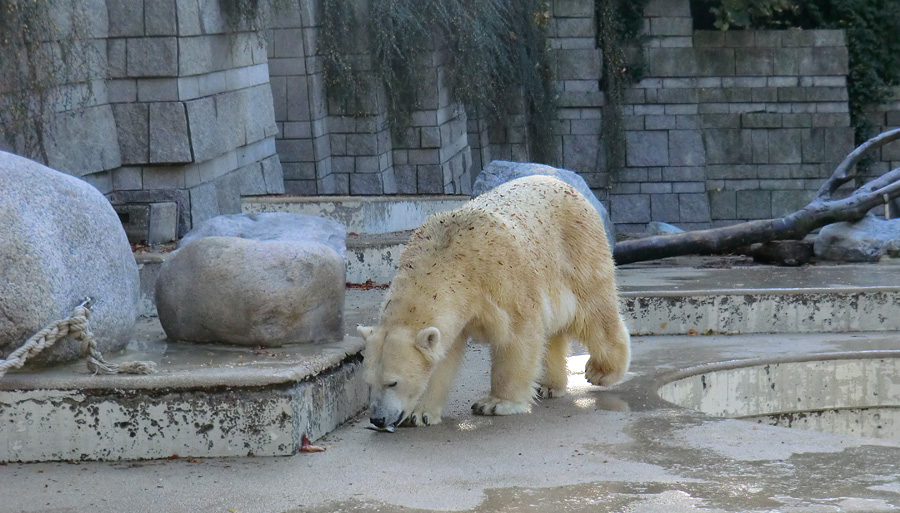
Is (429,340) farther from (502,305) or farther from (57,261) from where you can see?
(57,261)

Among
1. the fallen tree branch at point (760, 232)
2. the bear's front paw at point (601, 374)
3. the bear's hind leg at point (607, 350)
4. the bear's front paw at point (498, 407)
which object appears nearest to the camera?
the bear's front paw at point (498, 407)

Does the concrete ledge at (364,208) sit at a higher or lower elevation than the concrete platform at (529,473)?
higher

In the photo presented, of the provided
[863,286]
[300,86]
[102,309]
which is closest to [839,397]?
[863,286]

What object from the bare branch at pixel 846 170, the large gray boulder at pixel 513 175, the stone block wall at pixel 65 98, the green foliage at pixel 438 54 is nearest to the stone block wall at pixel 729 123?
the green foliage at pixel 438 54

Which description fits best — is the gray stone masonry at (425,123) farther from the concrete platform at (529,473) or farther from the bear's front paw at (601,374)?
the bear's front paw at (601,374)

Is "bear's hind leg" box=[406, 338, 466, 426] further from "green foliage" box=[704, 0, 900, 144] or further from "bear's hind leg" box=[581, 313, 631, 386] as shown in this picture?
"green foliage" box=[704, 0, 900, 144]

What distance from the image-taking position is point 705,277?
331 inches

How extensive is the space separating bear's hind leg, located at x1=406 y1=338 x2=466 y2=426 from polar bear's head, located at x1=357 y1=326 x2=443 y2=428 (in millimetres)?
237

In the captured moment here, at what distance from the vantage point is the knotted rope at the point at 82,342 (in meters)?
4.00

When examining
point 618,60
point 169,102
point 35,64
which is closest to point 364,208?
point 169,102

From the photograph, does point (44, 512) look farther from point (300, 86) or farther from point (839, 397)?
point (300, 86)

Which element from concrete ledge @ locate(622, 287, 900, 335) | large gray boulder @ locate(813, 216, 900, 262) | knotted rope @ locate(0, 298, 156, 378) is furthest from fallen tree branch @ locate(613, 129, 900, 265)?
knotted rope @ locate(0, 298, 156, 378)

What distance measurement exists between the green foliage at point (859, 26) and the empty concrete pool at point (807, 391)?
10.0m

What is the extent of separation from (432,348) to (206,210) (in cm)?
434
